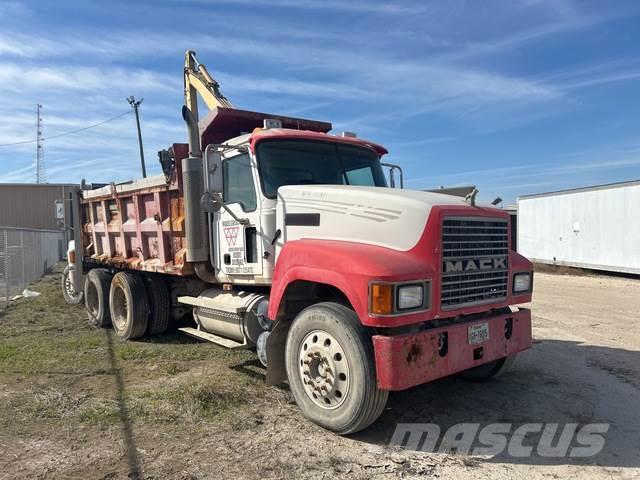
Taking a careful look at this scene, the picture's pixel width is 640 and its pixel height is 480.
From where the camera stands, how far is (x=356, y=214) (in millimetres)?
4730

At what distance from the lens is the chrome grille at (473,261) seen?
445 cm

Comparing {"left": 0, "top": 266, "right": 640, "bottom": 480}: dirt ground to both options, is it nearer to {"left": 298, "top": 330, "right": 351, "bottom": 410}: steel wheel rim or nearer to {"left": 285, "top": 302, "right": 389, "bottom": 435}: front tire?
{"left": 285, "top": 302, "right": 389, "bottom": 435}: front tire

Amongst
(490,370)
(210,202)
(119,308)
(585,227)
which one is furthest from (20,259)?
(585,227)

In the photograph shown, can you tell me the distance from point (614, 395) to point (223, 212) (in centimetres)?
475

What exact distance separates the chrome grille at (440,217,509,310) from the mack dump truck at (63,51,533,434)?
0.02 m

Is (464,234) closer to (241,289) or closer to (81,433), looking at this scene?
(241,289)

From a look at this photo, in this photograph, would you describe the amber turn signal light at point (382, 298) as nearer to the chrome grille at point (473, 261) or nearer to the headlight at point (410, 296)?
the headlight at point (410, 296)

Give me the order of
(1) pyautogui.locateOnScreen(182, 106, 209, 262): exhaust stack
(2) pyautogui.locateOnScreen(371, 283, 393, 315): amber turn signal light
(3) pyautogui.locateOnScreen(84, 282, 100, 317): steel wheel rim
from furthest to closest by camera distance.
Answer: (3) pyautogui.locateOnScreen(84, 282, 100, 317): steel wheel rim
(1) pyautogui.locateOnScreen(182, 106, 209, 262): exhaust stack
(2) pyautogui.locateOnScreen(371, 283, 393, 315): amber turn signal light

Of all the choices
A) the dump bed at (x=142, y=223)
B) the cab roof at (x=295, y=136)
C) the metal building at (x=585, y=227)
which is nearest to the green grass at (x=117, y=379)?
the dump bed at (x=142, y=223)

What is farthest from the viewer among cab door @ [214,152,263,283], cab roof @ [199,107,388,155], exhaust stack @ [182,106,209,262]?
cab roof @ [199,107,388,155]

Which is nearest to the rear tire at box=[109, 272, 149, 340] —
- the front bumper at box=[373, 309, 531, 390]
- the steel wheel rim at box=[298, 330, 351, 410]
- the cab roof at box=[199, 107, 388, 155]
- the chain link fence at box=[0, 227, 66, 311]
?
the cab roof at box=[199, 107, 388, 155]

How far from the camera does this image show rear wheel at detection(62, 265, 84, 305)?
35.0ft

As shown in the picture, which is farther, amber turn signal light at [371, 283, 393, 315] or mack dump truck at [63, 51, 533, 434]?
mack dump truck at [63, 51, 533, 434]

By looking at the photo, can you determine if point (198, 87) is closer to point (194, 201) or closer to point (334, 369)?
point (194, 201)
